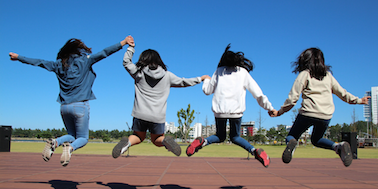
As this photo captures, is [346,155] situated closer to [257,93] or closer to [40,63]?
[257,93]

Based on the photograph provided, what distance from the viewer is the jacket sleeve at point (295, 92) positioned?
12.5 ft

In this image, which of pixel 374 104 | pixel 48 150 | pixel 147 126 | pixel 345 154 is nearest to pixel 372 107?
pixel 374 104

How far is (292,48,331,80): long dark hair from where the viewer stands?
391 centimetres

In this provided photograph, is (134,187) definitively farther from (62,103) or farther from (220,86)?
(220,86)

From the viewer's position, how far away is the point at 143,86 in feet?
13.3

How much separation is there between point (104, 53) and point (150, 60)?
0.74m

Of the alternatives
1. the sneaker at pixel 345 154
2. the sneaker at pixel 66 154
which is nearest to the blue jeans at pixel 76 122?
the sneaker at pixel 66 154

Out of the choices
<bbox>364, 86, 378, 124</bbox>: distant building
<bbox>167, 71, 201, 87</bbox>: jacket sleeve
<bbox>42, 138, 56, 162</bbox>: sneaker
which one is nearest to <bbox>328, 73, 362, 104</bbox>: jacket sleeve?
<bbox>167, 71, 201, 87</bbox>: jacket sleeve

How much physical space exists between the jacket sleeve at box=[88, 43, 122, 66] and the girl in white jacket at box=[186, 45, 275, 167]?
151 centimetres

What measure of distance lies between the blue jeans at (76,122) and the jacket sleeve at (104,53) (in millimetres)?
684

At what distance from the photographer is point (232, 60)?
416 cm

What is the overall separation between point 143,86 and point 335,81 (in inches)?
117

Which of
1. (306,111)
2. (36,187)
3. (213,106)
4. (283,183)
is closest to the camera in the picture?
(306,111)

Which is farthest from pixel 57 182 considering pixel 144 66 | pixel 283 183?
pixel 283 183
